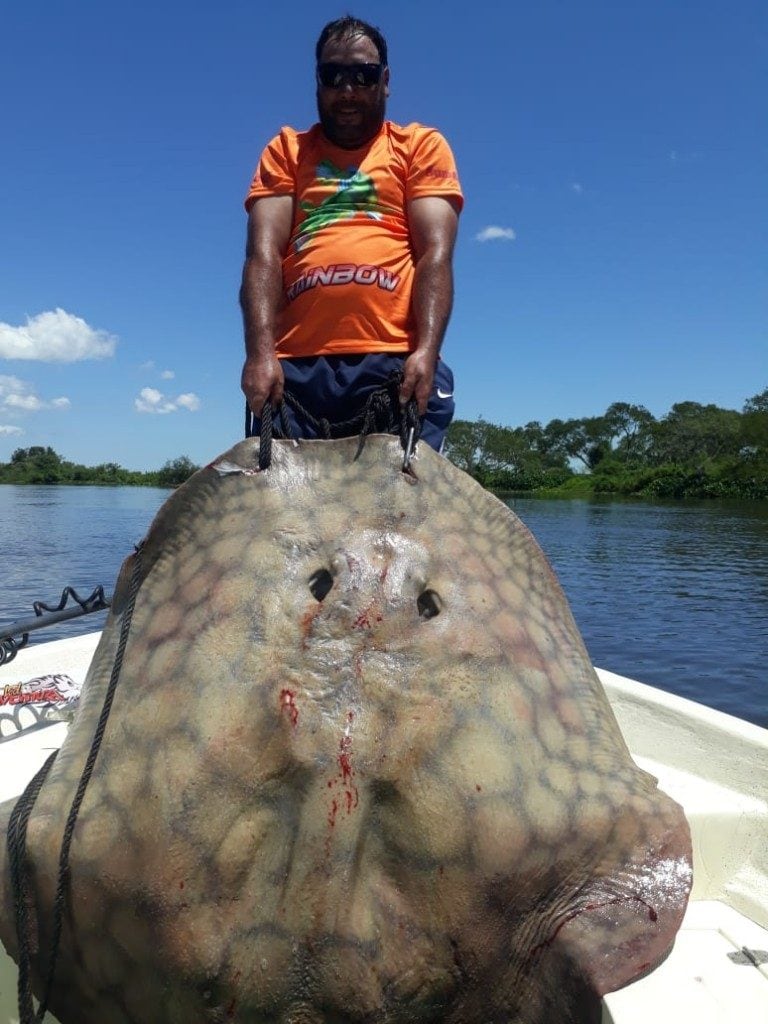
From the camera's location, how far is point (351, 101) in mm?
2975

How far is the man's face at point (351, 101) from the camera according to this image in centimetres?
294

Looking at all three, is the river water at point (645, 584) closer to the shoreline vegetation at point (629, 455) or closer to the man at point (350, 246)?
the man at point (350, 246)

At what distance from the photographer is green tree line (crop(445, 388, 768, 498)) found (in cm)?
6825

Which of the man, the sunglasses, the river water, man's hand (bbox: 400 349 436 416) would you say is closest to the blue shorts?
the man

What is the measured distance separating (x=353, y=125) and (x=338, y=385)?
1031 millimetres

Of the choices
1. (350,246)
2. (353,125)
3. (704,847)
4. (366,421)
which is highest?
(353,125)

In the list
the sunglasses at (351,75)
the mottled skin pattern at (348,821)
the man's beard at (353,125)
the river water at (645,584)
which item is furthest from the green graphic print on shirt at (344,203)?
the river water at (645,584)

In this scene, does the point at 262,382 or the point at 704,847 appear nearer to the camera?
the point at 262,382

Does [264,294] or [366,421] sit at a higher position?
[264,294]

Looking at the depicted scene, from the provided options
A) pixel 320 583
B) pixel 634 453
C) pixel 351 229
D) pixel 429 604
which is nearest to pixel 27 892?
pixel 320 583

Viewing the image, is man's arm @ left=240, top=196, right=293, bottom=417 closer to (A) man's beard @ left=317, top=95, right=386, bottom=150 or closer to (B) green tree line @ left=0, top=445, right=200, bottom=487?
(A) man's beard @ left=317, top=95, right=386, bottom=150

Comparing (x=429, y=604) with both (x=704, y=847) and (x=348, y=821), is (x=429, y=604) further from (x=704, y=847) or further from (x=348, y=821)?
(x=704, y=847)

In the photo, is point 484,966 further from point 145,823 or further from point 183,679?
point 183,679

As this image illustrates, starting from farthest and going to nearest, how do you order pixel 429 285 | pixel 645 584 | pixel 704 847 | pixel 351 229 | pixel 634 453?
pixel 634 453
pixel 645 584
pixel 704 847
pixel 351 229
pixel 429 285
